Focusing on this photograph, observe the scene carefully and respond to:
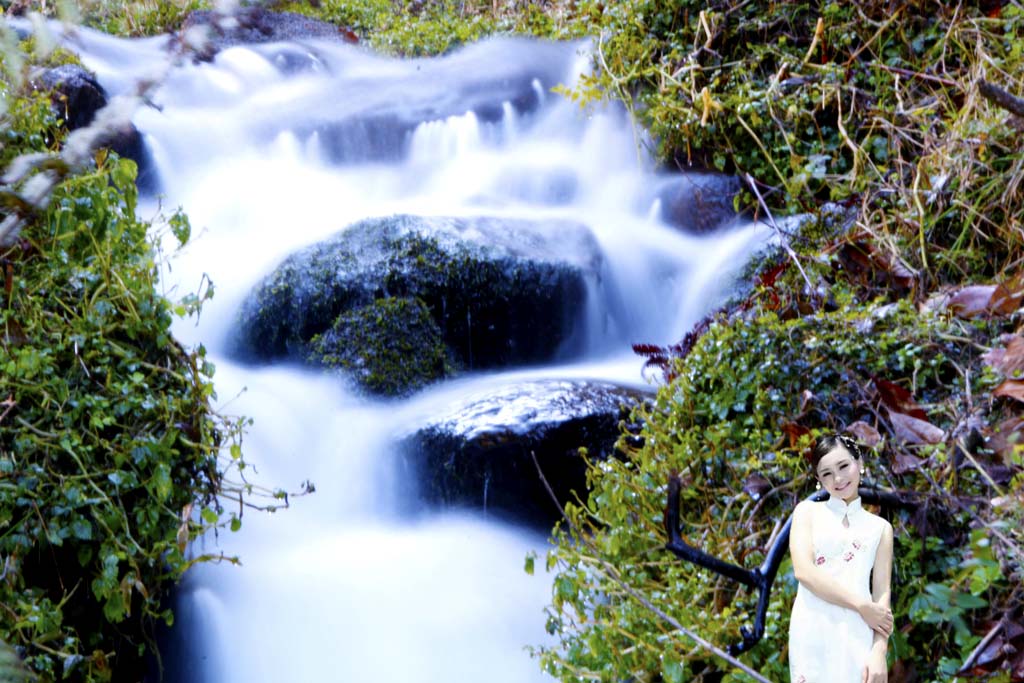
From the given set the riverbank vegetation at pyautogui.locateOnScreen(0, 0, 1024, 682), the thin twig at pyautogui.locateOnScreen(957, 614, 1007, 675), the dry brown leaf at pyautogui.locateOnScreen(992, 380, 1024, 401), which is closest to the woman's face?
the riverbank vegetation at pyautogui.locateOnScreen(0, 0, 1024, 682)

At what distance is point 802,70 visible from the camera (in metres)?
5.35

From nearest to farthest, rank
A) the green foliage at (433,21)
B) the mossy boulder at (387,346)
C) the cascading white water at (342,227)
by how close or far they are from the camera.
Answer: the cascading white water at (342,227)
the mossy boulder at (387,346)
the green foliage at (433,21)

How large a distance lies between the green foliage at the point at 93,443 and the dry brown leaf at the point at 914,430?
6.70 feet

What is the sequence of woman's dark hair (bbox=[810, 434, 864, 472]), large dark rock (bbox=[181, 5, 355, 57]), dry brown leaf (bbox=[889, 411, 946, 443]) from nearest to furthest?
woman's dark hair (bbox=[810, 434, 864, 472]), dry brown leaf (bbox=[889, 411, 946, 443]), large dark rock (bbox=[181, 5, 355, 57])

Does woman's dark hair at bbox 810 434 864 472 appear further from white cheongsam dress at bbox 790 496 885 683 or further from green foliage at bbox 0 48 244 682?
green foliage at bbox 0 48 244 682

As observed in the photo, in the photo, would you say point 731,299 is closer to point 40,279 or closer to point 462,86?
point 40,279

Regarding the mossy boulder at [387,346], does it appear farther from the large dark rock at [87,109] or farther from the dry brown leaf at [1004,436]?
the dry brown leaf at [1004,436]

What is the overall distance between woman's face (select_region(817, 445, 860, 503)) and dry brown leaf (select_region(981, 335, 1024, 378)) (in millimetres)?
967

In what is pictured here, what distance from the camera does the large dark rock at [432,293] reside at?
187 inches

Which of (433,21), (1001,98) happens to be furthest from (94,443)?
(433,21)

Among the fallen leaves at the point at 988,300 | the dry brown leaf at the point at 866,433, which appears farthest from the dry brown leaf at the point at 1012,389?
the fallen leaves at the point at 988,300

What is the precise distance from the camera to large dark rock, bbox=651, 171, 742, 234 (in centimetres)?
539

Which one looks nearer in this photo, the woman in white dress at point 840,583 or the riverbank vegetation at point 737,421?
the woman in white dress at point 840,583

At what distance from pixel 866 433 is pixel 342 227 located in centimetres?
358
